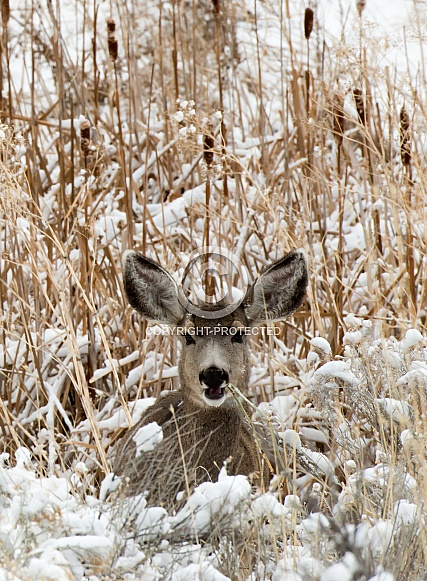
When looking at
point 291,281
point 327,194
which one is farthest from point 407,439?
point 327,194

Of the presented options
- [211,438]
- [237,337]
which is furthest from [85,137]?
[211,438]

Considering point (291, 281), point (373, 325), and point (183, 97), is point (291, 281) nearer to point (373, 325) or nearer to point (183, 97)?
point (373, 325)

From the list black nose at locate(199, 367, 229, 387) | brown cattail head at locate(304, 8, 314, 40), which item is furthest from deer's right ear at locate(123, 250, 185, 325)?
brown cattail head at locate(304, 8, 314, 40)

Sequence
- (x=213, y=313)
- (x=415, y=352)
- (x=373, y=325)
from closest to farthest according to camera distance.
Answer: (x=415, y=352) → (x=213, y=313) → (x=373, y=325)

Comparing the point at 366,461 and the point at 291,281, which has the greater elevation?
the point at 291,281

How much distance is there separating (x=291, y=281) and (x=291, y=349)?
115 centimetres

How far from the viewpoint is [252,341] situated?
17.9 feet

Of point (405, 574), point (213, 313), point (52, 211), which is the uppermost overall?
point (52, 211)

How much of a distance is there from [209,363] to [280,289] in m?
0.67

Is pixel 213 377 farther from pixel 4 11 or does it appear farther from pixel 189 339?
pixel 4 11

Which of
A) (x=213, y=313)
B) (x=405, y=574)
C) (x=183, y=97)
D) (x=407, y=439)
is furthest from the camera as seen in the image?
(x=183, y=97)

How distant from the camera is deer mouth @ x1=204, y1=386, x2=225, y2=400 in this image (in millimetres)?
4180

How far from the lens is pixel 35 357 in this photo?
501cm

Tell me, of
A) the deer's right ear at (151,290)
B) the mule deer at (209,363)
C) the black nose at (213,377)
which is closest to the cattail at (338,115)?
the mule deer at (209,363)
